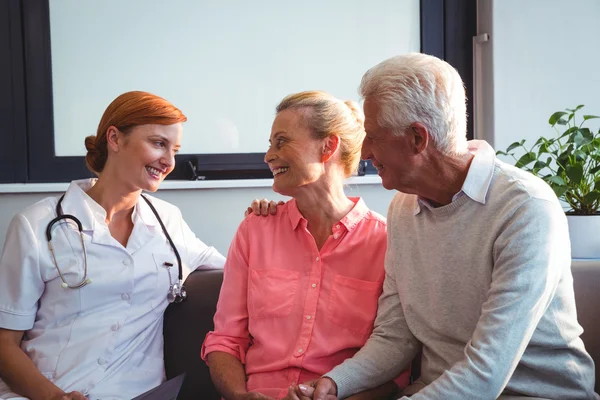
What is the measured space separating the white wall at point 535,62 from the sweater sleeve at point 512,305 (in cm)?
160

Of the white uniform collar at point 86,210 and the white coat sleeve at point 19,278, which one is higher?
the white uniform collar at point 86,210

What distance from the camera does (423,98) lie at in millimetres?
1534

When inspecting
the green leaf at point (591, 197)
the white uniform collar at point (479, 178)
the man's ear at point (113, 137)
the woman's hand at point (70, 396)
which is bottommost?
the woman's hand at point (70, 396)

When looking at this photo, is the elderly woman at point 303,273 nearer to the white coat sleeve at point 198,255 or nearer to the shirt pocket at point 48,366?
the white coat sleeve at point 198,255

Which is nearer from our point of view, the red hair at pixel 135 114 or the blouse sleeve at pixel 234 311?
the blouse sleeve at pixel 234 311

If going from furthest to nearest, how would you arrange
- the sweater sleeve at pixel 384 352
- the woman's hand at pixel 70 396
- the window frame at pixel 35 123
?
the window frame at pixel 35 123
the woman's hand at pixel 70 396
the sweater sleeve at pixel 384 352

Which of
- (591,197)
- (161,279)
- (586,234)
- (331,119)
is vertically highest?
(331,119)

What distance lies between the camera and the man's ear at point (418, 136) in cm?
155

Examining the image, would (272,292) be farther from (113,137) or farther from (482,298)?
(113,137)

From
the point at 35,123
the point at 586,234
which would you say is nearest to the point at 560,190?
the point at 586,234

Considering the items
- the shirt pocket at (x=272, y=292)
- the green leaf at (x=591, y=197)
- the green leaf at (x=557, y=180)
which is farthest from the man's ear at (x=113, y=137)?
the green leaf at (x=591, y=197)

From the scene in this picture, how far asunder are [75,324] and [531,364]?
4.03 feet

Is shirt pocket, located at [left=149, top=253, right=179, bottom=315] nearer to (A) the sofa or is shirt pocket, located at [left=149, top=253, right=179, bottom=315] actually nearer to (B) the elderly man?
(A) the sofa

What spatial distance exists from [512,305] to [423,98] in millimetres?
479
